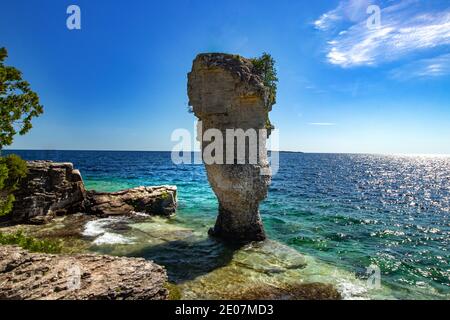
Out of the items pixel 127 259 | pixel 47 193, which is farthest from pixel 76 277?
pixel 47 193

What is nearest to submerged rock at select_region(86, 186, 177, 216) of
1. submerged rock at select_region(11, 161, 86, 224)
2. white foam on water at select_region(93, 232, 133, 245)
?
submerged rock at select_region(11, 161, 86, 224)

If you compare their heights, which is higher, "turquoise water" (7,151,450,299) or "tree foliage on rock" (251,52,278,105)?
"tree foliage on rock" (251,52,278,105)

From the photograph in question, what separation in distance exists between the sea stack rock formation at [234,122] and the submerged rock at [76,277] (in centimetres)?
1015

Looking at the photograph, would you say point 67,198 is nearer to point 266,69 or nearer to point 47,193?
point 47,193

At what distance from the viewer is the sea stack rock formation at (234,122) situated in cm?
1936

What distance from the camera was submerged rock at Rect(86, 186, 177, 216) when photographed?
92.4 feet

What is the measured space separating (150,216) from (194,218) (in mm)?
4210

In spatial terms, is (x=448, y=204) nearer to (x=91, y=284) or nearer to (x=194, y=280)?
(x=194, y=280)

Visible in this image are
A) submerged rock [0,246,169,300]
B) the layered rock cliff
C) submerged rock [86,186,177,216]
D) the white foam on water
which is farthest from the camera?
submerged rock [86,186,177,216]

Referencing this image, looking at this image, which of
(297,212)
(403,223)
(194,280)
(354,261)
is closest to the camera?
(194,280)

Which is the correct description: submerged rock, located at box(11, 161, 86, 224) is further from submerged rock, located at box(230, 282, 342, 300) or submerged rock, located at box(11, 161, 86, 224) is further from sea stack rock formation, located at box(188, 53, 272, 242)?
submerged rock, located at box(230, 282, 342, 300)

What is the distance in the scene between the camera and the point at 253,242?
67.1 ft

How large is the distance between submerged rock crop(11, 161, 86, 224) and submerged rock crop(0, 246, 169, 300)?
1538cm
